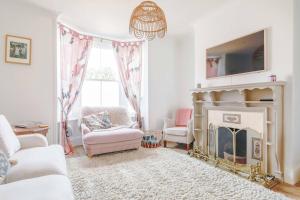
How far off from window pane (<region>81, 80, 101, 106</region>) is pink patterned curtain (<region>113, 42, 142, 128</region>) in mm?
623

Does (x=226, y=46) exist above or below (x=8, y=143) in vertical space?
above

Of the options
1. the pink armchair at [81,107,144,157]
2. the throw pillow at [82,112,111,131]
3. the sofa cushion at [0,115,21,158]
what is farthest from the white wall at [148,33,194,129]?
the sofa cushion at [0,115,21,158]

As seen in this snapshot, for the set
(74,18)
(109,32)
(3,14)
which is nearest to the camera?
(3,14)

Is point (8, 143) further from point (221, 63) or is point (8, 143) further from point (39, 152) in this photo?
point (221, 63)

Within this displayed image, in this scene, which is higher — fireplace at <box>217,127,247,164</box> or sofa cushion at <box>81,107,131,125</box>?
sofa cushion at <box>81,107,131,125</box>

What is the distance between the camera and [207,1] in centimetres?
295

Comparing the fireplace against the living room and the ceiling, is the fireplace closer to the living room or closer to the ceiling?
the living room

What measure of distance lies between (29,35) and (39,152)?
2.12 m

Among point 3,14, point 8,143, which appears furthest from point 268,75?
point 3,14

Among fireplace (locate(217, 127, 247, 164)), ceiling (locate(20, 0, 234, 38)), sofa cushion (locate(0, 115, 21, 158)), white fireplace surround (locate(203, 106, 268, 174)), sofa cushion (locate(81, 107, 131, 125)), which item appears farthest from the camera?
sofa cushion (locate(81, 107, 131, 125))

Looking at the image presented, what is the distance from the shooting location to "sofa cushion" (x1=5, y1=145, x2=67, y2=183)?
4.91 ft

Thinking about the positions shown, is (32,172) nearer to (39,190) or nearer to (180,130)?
(39,190)

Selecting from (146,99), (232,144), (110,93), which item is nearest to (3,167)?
(232,144)

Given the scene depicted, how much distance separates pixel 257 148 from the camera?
2.62m
